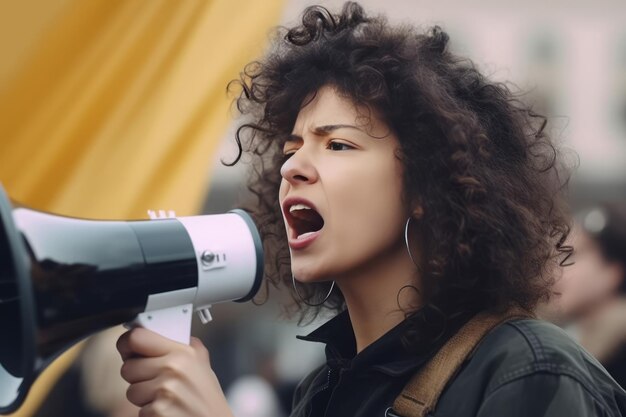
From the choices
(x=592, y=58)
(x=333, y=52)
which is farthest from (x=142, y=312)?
(x=592, y=58)

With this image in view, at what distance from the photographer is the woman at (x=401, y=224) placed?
1.92 metres

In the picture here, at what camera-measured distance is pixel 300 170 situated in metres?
2.14

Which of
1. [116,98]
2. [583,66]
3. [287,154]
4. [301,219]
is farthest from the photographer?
[583,66]

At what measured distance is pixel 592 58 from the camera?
2656 cm

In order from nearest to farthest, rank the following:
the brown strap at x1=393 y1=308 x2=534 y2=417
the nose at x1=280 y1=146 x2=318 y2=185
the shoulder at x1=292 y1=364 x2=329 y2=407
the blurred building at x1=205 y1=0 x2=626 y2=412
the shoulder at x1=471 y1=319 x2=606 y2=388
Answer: the shoulder at x1=471 y1=319 x2=606 y2=388
the brown strap at x1=393 y1=308 x2=534 y2=417
the nose at x1=280 y1=146 x2=318 y2=185
the shoulder at x1=292 y1=364 x2=329 y2=407
the blurred building at x1=205 y1=0 x2=626 y2=412

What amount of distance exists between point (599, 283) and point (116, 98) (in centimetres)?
211

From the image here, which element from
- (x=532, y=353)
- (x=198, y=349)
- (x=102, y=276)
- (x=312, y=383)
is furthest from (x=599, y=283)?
(x=102, y=276)

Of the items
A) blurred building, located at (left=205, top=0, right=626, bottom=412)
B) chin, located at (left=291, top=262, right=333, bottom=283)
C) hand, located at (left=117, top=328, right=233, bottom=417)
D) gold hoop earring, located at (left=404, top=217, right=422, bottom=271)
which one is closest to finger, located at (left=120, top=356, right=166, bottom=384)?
hand, located at (left=117, top=328, right=233, bottom=417)

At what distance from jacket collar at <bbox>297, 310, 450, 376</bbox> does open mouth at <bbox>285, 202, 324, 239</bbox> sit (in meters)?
0.26

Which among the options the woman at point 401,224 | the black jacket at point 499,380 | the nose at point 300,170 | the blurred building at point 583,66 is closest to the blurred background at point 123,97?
the woman at point 401,224

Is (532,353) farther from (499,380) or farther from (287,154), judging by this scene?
(287,154)

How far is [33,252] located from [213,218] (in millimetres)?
495

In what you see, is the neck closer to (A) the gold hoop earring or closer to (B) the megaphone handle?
(A) the gold hoop earring

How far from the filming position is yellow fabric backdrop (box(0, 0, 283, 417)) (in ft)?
9.02
